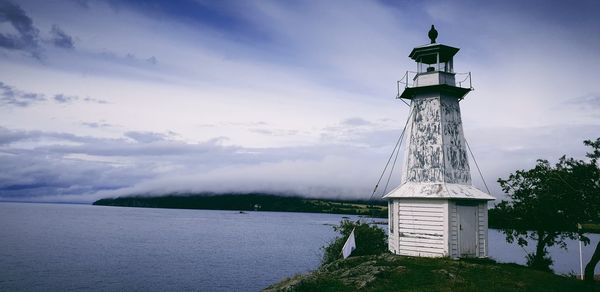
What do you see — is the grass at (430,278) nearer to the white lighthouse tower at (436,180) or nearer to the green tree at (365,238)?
the white lighthouse tower at (436,180)

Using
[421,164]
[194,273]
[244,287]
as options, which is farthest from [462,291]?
[194,273]

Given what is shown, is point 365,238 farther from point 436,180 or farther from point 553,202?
point 553,202

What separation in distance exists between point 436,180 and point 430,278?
7128 mm

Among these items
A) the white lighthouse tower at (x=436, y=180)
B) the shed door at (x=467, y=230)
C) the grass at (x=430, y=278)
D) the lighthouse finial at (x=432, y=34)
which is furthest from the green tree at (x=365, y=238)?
the lighthouse finial at (x=432, y=34)

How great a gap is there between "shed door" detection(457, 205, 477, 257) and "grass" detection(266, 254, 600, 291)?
1.51 m

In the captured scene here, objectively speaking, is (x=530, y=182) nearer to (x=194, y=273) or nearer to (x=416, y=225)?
(x=416, y=225)

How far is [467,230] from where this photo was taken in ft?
71.7

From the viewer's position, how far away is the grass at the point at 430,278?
641 inches

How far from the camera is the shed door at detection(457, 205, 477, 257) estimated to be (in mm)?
21672

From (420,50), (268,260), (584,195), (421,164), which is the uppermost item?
(420,50)

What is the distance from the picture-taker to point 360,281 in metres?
17.3

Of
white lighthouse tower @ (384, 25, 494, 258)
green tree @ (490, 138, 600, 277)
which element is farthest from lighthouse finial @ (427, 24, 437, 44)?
green tree @ (490, 138, 600, 277)

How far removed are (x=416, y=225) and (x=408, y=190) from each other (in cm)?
199

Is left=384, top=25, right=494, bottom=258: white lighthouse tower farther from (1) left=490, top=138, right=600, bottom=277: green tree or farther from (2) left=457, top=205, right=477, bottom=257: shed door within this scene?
(1) left=490, top=138, right=600, bottom=277: green tree
